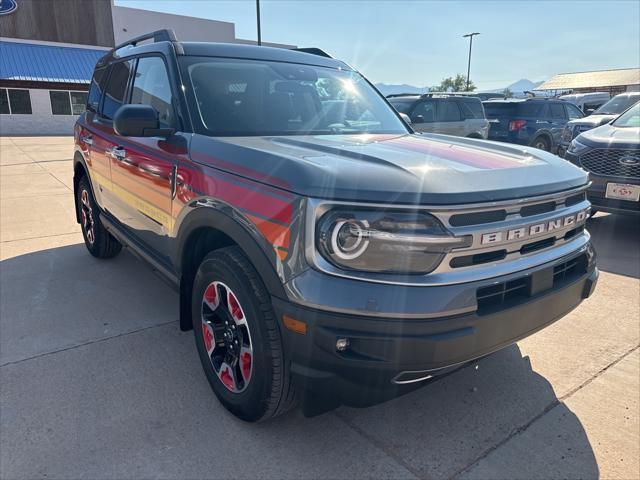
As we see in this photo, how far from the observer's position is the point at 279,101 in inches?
123

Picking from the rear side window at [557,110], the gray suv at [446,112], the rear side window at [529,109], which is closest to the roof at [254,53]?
the gray suv at [446,112]

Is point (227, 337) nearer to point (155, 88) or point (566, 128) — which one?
point (155, 88)

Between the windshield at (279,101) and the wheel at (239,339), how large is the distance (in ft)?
2.75

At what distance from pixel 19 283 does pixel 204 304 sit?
8.91ft

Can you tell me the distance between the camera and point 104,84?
4410 millimetres

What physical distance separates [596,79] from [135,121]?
6416 centimetres

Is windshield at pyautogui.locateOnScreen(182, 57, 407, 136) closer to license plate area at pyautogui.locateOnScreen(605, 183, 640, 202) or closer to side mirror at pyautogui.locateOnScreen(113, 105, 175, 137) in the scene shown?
side mirror at pyautogui.locateOnScreen(113, 105, 175, 137)

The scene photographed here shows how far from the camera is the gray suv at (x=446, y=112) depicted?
1049 cm

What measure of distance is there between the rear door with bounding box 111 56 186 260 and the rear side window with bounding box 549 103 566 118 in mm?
12953

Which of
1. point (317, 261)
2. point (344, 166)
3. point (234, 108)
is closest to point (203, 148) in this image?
point (234, 108)

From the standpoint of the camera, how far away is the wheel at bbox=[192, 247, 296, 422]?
2.08 meters

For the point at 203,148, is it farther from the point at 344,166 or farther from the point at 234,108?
the point at 344,166

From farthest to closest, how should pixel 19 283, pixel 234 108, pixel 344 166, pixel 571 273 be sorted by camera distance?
pixel 19 283 → pixel 234 108 → pixel 571 273 → pixel 344 166

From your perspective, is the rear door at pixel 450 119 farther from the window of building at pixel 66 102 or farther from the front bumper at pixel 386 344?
the window of building at pixel 66 102
